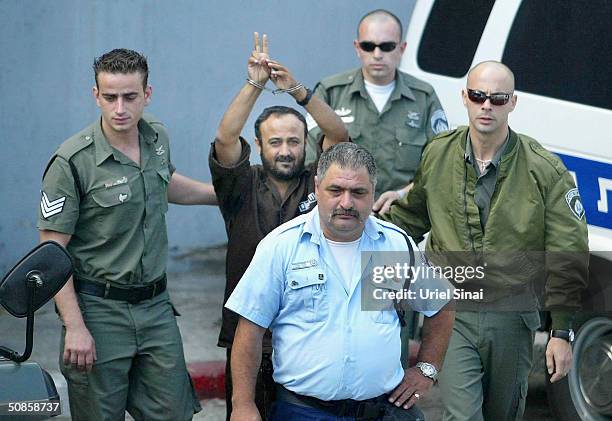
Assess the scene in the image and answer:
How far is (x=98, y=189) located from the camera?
4.90 meters

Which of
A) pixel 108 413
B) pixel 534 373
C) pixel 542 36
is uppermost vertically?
pixel 542 36

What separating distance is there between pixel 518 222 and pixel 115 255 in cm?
156

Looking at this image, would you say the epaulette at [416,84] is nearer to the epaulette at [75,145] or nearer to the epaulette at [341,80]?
the epaulette at [341,80]

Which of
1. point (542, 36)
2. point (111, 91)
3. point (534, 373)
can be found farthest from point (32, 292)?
point (534, 373)

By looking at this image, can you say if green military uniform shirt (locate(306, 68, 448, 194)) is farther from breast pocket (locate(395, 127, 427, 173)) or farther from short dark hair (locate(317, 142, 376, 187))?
short dark hair (locate(317, 142, 376, 187))

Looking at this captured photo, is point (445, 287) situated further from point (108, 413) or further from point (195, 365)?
point (195, 365)

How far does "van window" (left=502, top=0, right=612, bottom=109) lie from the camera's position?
591 centimetres

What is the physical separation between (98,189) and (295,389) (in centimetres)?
119

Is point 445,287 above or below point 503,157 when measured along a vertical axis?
below

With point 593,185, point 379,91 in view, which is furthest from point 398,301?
point 379,91

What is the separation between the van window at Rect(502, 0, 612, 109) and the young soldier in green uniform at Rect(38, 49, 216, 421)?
205cm

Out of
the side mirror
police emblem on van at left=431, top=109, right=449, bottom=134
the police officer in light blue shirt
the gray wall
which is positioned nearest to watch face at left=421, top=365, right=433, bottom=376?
the police officer in light blue shirt

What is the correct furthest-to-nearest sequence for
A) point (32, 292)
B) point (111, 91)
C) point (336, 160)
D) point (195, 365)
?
1. point (195, 365)
2. point (111, 91)
3. point (336, 160)
4. point (32, 292)

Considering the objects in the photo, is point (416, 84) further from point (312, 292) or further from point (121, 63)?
point (312, 292)
